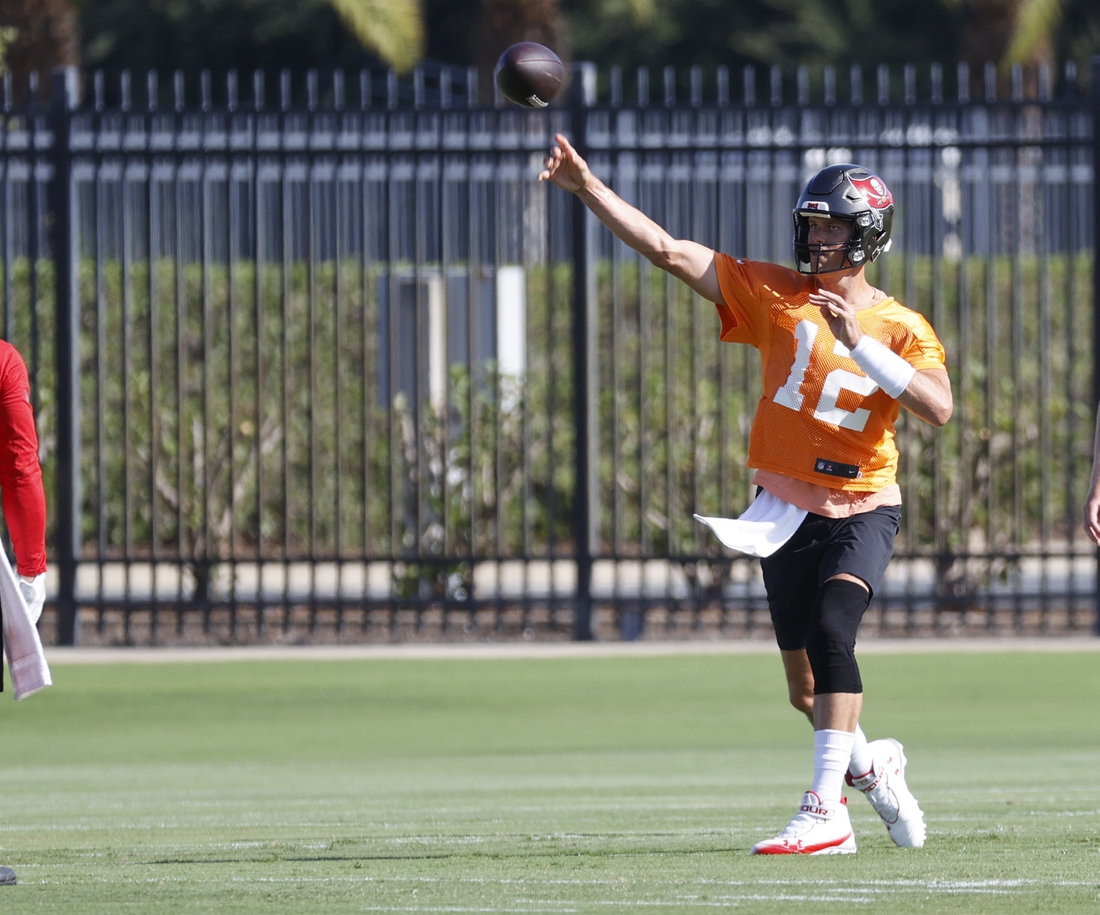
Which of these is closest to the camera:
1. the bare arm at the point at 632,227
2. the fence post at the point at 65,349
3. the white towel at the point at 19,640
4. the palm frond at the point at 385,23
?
the white towel at the point at 19,640

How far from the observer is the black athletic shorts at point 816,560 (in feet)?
18.0

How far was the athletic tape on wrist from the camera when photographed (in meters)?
5.27

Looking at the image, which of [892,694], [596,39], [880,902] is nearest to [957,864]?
[880,902]

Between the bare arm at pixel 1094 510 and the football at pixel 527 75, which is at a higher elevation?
the football at pixel 527 75

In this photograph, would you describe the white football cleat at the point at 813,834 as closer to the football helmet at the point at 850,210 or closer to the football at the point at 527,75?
the football helmet at the point at 850,210

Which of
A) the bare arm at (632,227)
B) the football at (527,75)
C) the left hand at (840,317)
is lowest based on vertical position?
the left hand at (840,317)

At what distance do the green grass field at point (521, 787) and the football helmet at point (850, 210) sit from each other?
164 centimetres

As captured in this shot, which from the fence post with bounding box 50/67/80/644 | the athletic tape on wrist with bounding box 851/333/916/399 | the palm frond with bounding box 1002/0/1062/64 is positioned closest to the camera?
the athletic tape on wrist with bounding box 851/333/916/399

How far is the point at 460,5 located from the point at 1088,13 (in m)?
10.4

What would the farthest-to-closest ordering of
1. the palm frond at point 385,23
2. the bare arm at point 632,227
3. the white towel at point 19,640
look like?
1. the palm frond at point 385,23
2. the bare arm at point 632,227
3. the white towel at point 19,640

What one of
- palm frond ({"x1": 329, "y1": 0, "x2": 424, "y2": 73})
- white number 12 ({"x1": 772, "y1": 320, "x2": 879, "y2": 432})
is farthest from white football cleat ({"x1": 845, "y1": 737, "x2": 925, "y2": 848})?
palm frond ({"x1": 329, "y1": 0, "x2": 424, "y2": 73})

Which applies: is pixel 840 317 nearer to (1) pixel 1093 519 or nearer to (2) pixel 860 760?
(1) pixel 1093 519

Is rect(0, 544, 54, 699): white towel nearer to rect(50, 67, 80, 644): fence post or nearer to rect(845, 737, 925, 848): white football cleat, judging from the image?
rect(845, 737, 925, 848): white football cleat

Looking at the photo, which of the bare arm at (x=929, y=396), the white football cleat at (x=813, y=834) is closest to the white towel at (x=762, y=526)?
the bare arm at (x=929, y=396)
